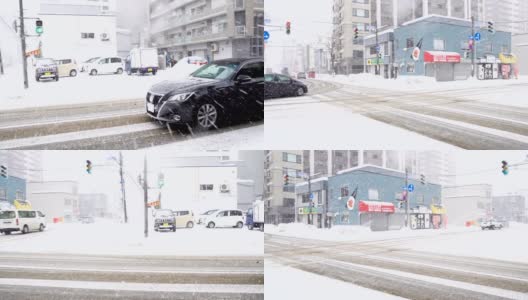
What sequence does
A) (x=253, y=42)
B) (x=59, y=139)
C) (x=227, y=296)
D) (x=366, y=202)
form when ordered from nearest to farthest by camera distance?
(x=59, y=139)
(x=253, y=42)
(x=227, y=296)
(x=366, y=202)

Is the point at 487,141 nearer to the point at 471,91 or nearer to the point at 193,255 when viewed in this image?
the point at 471,91

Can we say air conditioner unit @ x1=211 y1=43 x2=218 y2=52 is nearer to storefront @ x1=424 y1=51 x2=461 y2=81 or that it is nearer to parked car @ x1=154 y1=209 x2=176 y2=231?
parked car @ x1=154 y1=209 x2=176 y2=231

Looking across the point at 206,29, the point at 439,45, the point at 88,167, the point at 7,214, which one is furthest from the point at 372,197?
the point at 7,214

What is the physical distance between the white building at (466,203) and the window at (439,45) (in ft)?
5.53

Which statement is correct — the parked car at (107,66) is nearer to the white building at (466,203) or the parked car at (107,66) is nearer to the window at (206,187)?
the window at (206,187)

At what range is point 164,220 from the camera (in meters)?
4.70

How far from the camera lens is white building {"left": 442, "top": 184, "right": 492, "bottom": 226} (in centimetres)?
501

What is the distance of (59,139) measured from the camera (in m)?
3.48

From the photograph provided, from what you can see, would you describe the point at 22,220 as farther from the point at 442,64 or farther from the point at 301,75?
the point at 442,64

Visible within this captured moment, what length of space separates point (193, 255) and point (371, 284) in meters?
2.11

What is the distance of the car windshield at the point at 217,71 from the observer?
3.98 m

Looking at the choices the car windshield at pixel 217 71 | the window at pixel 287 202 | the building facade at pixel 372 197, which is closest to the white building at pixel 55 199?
the car windshield at pixel 217 71

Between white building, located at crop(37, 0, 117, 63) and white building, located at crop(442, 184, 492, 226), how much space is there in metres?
4.13

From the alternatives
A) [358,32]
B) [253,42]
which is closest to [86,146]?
[253,42]
